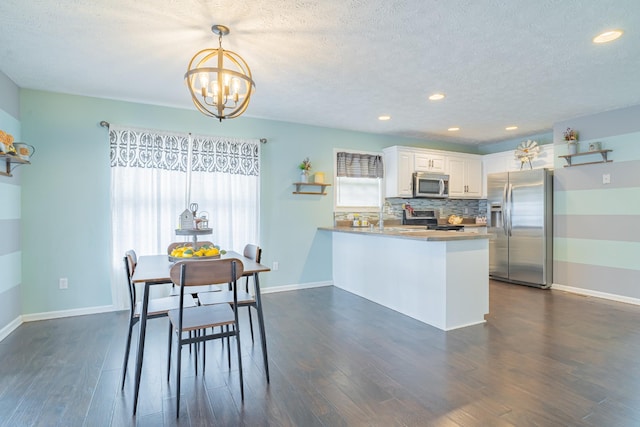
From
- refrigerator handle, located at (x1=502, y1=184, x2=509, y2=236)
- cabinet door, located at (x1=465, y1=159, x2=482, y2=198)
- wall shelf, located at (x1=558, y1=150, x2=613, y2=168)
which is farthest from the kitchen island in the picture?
cabinet door, located at (x1=465, y1=159, x2=482, y2=198)

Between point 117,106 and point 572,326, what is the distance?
5.31 meters

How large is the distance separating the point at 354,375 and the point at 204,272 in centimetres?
124

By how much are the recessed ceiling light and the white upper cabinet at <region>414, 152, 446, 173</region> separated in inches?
120

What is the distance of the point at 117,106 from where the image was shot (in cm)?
378

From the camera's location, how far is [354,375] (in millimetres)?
2293

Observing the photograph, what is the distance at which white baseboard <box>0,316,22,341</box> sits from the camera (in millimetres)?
2965

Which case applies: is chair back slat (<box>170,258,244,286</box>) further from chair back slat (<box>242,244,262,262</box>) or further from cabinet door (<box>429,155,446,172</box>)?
cabinet door (<box>429,155,446,172</box>)

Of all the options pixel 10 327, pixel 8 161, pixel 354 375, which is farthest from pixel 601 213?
pixel 10 327

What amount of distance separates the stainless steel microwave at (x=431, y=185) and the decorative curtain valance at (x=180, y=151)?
2592 mm

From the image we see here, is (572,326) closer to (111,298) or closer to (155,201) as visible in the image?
(155,201)

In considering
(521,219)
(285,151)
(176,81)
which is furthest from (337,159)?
(521,219)

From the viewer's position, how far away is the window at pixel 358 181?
5.13m

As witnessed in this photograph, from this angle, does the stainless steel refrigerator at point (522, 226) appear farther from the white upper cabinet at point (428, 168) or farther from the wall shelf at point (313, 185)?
the wall shelf at point (313, 185)

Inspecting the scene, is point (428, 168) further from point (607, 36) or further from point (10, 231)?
point (10, 231)
